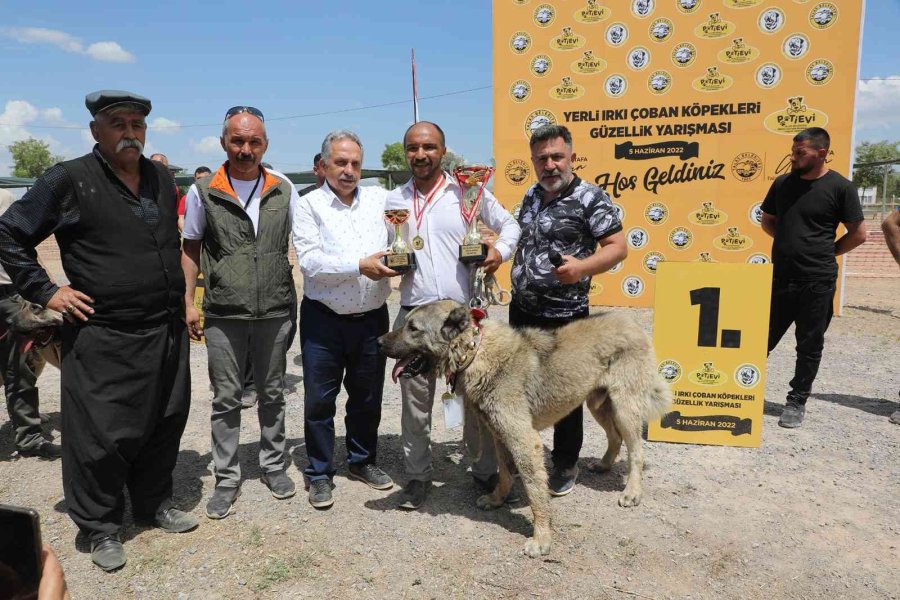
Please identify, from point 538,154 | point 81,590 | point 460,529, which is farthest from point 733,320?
point 81,590

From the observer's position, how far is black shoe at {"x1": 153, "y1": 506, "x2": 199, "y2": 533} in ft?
12.4

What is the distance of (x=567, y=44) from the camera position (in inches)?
435

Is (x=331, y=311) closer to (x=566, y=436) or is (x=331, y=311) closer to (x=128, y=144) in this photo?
(x=128, y=144)

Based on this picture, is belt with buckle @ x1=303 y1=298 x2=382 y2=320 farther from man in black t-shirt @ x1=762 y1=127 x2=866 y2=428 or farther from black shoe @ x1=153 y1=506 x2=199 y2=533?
man in black t-shirt @ x1=762 y1=127 x2=866 y2=428

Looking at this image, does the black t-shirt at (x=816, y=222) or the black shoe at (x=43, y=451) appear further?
the black t-shirt at (x=816, y=222)

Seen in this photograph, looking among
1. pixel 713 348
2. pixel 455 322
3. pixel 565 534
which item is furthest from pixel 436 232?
pixel 713 348

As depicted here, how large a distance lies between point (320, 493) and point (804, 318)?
4.89 metres

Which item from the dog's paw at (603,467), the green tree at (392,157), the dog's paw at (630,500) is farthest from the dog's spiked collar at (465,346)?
the green tree at (392,157)

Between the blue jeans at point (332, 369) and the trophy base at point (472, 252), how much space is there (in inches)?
34.0

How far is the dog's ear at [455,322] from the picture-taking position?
348cm

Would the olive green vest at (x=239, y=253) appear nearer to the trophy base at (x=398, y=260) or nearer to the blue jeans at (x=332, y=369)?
the blue jeans at (x=332, y=369)

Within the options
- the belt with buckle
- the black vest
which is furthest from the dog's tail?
the black vest

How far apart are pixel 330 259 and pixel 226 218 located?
2.61 ft

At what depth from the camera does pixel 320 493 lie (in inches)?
161
